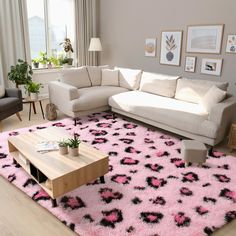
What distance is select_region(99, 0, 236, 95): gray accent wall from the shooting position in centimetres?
394

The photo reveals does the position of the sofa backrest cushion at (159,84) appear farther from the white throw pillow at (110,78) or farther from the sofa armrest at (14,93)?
the sofa armrest at (14,93)

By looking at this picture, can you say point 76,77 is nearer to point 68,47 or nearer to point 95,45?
point 95,45

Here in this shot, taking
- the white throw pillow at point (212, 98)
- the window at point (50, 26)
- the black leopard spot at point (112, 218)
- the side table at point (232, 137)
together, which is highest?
the window at point (50, 26)

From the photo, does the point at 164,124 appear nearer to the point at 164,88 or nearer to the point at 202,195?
the point at 164,88

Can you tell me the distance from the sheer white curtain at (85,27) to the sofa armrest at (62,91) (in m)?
1.85

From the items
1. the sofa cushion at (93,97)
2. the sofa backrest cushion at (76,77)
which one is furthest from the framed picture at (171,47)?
the sofa backrest cushion at (76,77)

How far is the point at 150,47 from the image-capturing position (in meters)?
5.04

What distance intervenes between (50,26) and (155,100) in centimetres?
339

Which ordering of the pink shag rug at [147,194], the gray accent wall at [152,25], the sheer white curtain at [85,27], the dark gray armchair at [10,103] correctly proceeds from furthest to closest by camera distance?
the sheer white curtain at [85,27] → the gray accent wall at [152,25] → the dark gray armchair at [10,103] → the pink shag rug at [147,194]

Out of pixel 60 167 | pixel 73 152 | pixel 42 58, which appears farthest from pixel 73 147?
pixel 42 58

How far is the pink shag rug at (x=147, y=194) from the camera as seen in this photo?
1940mm

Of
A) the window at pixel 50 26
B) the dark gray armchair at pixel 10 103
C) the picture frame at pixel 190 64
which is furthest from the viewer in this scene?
the window at pixel 50 26

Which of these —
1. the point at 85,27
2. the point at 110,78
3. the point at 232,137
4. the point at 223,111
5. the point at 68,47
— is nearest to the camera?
the point at 223,111

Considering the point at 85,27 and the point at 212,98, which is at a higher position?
the point at 85,27
